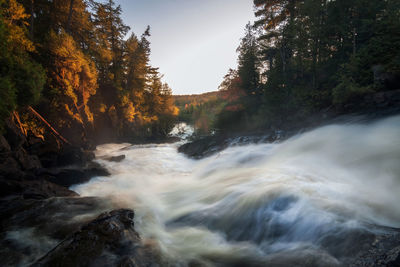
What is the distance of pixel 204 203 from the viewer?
6344 millimetres

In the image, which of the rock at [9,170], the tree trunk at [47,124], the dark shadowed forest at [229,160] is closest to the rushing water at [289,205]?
the dark shadowed forest at [229,160]

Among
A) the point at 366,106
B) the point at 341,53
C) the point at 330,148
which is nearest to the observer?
the point at 330,148

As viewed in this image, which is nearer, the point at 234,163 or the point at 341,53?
the point at 234,163

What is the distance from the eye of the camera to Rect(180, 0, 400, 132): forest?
1084cm

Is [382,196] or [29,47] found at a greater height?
[29,47]

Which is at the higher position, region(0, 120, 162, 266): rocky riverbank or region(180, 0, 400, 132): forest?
region(180, 0, 400, 132): forest

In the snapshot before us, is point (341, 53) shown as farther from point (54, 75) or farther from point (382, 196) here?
point (54, 75)

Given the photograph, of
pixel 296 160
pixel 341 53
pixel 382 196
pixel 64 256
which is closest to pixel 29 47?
pixel 64 256

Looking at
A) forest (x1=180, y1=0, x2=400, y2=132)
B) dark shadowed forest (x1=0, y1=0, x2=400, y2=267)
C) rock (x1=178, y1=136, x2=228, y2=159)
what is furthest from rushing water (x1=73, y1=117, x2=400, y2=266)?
rock (x1=178, y1=136, x2=228, y2=159)

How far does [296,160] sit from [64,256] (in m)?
8.57

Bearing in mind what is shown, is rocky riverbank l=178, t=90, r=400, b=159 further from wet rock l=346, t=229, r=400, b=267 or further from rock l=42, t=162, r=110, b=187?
wet rock l=346, t=229, r=400, b=267

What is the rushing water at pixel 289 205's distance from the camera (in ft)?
11.4

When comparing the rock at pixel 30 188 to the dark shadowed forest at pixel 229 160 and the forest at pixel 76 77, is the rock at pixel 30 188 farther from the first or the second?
the forest at pixel 76 77

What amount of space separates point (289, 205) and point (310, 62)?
1690cm
